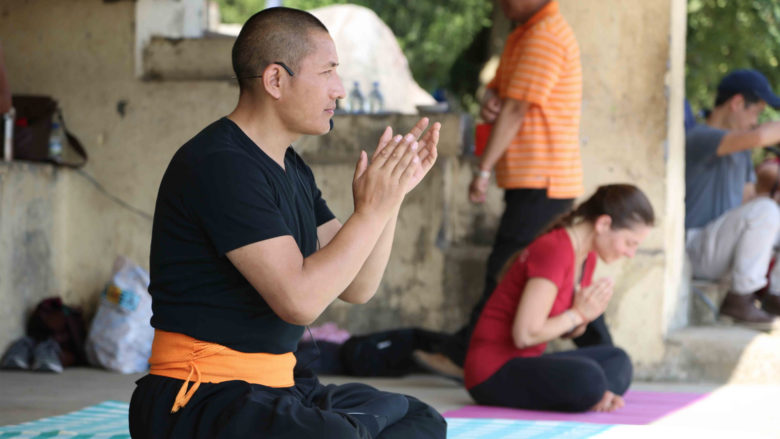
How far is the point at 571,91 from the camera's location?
186 inches

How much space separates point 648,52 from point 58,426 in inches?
132

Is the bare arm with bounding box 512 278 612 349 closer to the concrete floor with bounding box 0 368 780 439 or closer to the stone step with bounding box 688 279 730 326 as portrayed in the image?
the concrete floor with bounding box 0 368 780 439

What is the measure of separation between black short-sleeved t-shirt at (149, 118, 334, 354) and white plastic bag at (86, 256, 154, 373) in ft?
9.73

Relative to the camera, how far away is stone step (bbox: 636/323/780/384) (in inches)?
195

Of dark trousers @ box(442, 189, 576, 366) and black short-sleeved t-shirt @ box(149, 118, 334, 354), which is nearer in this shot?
black short-sleeved t-shirt @ box(149, 118, 334, 354)

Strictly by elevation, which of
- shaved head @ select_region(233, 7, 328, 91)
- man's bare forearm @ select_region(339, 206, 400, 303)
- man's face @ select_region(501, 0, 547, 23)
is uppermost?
man's face @ select_region(501, 0, 547, 23)

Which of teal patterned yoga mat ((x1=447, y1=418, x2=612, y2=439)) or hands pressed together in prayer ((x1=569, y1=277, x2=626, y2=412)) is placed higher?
hands pressed together in prayer ((x1=569, y1=277, x2=626, y2=412))

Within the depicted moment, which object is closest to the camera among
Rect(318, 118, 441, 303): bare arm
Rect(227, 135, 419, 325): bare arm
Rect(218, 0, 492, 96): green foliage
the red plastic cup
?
Rect(227, 135, 419, 325): bare arm

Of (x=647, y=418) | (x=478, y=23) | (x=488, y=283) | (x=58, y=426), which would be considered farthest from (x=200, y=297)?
(x=478, y=23)

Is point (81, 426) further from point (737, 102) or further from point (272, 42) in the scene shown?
point (737, 102)

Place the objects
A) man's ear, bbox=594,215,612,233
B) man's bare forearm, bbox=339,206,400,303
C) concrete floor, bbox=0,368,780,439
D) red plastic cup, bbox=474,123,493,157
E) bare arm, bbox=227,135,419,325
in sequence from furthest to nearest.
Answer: red plastic cup, bbox=474,123,493,157
man's ear, bbox=594,215,612,233
concrete floor, bbox=0,368,780,439
man's bare forearm, bbox=339,206,400,303
bare arm, bbox=227,135,419,325

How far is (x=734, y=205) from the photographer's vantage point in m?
5.96

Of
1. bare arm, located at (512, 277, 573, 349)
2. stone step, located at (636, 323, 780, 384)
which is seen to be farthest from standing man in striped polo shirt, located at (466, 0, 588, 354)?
stone step, located at (636, 323, 780, 384)

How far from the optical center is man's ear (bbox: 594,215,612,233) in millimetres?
3957
